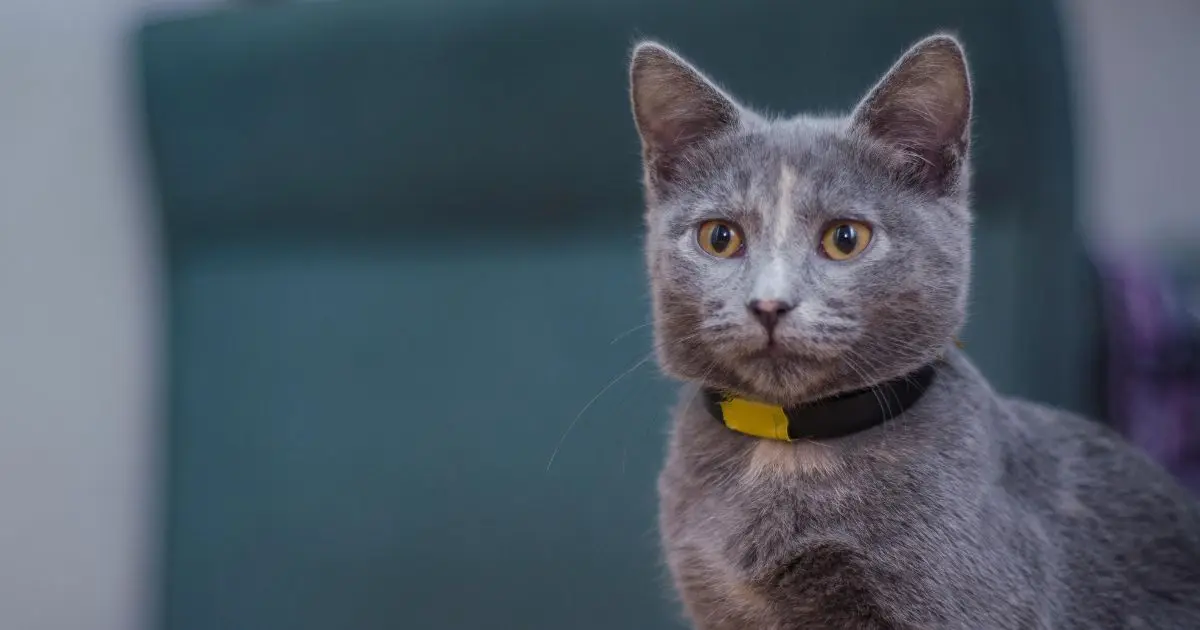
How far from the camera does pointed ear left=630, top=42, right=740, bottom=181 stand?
989 mm

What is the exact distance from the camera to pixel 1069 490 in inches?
40.3

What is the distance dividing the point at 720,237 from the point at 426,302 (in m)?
0.87

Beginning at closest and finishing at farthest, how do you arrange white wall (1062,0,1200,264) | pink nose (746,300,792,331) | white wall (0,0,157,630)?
1. pink nose (746,300,792,331)
2. white wall (0,0,157,630)
3. white wall (1062,0,1200,264)

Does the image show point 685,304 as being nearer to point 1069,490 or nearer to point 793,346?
point 793,346

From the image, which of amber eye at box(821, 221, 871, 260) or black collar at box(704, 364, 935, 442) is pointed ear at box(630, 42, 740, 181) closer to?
amber eye at box(821, 221, 871, 260)

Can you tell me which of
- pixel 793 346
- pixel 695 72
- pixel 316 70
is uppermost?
pixel 316 70

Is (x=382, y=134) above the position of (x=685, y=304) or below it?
above

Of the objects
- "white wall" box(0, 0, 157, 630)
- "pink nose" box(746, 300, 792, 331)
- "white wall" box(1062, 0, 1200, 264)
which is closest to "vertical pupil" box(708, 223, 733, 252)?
"pink nose" box(746, 300, 792, 331)

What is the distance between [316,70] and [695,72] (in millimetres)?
913

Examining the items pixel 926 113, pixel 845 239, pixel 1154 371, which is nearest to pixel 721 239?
pixel 845 239

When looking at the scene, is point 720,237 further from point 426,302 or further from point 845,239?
point 426,302

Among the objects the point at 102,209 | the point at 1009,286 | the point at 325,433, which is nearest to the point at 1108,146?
the point at 1009,286

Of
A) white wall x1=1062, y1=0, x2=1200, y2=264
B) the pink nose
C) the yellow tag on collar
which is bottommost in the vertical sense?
the yellow tag on collar

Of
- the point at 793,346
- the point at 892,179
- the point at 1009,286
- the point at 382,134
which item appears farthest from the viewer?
the point at 382,134
